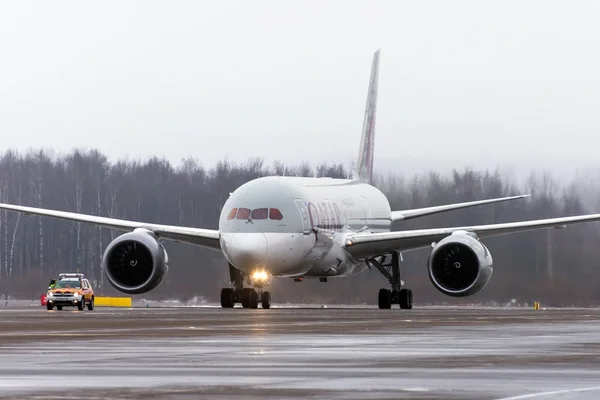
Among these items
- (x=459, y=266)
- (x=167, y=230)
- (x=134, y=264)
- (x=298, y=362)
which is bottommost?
(x=298, y=362)

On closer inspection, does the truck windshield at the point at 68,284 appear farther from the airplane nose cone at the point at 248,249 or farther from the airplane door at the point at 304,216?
the airplane door at the point at 304,216

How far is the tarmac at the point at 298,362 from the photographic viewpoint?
13.4m

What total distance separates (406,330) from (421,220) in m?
37.7

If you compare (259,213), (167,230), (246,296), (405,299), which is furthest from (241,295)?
(405,299)

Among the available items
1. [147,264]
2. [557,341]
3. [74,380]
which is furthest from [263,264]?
[74,380]

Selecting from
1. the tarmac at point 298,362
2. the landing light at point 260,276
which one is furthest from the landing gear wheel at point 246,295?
the tarmac at point 298,362

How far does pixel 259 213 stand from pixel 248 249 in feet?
4.37

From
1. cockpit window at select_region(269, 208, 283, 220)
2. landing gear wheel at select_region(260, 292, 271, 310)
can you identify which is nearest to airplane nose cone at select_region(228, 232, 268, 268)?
cockpit window at select_region(269, 208, 283, 220)

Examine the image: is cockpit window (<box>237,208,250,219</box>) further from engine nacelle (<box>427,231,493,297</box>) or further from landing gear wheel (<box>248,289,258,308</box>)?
engine nacelle (<box>427,231,493,297</box>)

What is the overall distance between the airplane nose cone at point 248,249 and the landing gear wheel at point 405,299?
616 centimetres

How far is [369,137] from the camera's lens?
191 feet

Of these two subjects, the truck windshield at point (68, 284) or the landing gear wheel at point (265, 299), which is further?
the truck windshield at point (68, 284)

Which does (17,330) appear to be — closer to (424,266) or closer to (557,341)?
(557,341)

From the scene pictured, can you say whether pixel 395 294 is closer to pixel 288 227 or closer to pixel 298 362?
pixel 288 227
